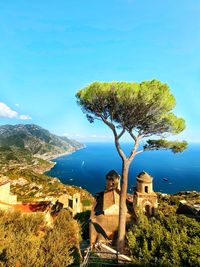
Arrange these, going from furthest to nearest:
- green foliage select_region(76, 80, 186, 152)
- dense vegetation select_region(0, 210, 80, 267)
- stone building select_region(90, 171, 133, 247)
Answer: stone building select_region(90, 171, 133, 247)
green foliage select_region(76, 80, 186, 152)
dense vegetation select_region(0, 210, 80, 267)

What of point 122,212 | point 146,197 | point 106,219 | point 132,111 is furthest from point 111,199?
point 132,111

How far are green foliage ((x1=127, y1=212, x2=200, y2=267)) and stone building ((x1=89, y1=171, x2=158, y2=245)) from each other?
7044 millimetres

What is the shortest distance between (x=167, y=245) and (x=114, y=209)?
10181 millimetres

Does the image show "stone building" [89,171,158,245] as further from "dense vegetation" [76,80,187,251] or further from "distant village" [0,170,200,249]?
"dense vegetation" [76,80,187,251]

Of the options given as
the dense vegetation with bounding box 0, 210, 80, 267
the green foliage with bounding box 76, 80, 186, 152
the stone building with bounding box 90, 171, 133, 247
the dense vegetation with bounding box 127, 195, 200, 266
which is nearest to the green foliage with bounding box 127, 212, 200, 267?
the dense vegetation with bounding box 127, 195, 200, 266

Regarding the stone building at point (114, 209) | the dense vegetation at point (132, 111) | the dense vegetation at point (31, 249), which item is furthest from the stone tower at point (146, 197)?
the dense vegetation at point (31, 249)

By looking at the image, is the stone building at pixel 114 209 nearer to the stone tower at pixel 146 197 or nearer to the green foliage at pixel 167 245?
the stone tower at pixel 146 197

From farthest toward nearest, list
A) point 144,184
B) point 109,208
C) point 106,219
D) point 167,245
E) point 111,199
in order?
point 111,199 < point 144,184 < point 109,208 < point 106,219 < point 167,245

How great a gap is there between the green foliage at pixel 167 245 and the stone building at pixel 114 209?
7044 mm

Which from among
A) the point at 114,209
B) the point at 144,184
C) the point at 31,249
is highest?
the point at 144,184

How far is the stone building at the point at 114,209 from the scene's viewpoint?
18.6m

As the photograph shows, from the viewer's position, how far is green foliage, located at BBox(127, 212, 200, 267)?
9062 mm

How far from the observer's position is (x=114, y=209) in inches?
770

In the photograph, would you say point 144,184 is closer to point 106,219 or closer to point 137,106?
point 106,219
